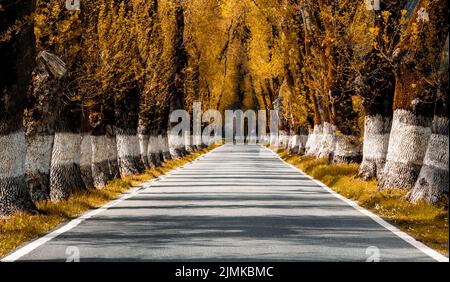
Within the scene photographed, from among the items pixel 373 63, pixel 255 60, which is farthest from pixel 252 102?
pixel 373 63

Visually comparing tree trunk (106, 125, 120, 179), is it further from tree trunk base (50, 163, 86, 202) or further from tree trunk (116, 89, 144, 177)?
tree trunk base (50, 163, 86, 202)

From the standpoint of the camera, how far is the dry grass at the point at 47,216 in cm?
1375

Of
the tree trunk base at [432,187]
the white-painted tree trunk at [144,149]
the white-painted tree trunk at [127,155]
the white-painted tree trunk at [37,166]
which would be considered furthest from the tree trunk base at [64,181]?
the white-painted tree trunk at [144,149]

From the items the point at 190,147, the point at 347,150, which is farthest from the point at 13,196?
the point at 190,147

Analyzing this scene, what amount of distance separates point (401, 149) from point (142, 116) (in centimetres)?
2249

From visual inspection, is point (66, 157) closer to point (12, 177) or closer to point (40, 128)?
point (40, 128)

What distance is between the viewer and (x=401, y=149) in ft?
72.2

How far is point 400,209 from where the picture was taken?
1839 cm

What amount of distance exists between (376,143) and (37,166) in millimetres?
10777

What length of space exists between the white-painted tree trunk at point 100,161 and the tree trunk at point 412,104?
29.5 ft

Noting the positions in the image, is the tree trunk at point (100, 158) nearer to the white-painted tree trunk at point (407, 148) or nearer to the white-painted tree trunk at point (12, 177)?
the white-painted tree trunk at point (407, 148)

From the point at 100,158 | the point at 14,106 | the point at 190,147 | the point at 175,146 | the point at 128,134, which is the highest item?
the point at 14,106
